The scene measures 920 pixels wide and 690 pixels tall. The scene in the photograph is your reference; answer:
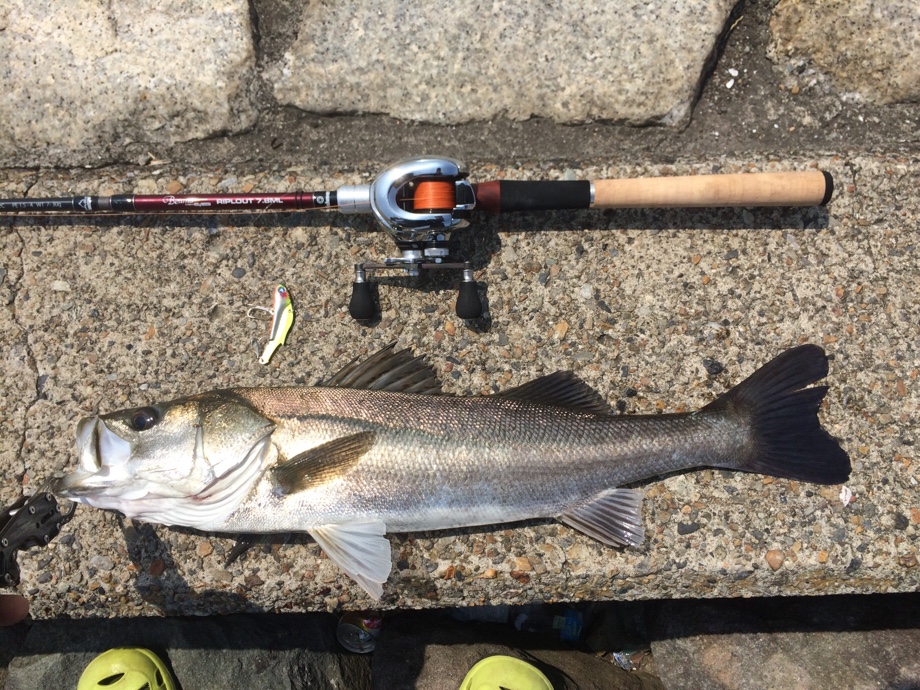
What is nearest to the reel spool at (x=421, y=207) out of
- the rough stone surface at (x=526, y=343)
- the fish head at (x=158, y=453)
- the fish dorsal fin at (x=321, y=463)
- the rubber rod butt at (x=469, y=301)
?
the rubber rod butt at (x=469, y=301)

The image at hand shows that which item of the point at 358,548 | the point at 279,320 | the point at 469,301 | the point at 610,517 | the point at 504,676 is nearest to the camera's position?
the point at 358,548

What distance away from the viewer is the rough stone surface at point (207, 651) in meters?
3.05

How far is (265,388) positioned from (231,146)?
127 cm

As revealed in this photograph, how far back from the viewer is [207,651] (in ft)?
10.1

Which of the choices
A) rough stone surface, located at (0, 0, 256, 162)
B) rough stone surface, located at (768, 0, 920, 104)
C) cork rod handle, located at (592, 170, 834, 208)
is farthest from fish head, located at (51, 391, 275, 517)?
rough stone surface, located at (768, 0, 920, 104)

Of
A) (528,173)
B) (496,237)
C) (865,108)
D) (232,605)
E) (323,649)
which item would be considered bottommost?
(323,649)

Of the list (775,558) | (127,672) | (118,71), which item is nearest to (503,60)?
(118,71)

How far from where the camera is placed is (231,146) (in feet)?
9.75

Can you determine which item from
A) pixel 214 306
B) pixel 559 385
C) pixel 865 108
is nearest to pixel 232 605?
pixel 214 306

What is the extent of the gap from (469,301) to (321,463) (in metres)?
0.89

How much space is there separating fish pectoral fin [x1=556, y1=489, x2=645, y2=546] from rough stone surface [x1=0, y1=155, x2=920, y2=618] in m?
0.17

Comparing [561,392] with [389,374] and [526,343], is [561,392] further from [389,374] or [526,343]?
[389,374]

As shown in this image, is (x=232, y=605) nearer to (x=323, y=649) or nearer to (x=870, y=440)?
(x=323, y=649)

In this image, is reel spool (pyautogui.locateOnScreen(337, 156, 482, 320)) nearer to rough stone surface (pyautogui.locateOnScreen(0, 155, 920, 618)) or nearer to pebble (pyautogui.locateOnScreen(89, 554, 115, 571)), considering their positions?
rough stone surface (pyautogui.locateOnScreen(0, 155, 920, 618))
